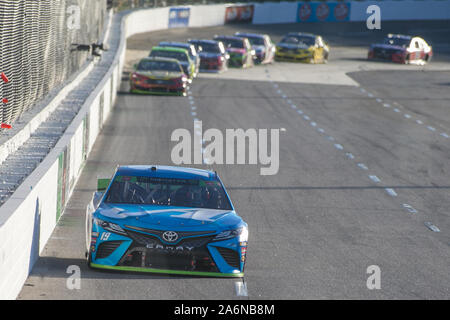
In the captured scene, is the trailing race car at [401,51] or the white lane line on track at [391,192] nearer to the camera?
the white lane line on track at [391,192]

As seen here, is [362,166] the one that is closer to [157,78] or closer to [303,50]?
[157,78]

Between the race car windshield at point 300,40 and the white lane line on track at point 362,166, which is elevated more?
the race car windshield at point 300,40

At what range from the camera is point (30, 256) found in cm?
1070

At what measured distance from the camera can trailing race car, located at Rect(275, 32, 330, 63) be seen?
48875 mm

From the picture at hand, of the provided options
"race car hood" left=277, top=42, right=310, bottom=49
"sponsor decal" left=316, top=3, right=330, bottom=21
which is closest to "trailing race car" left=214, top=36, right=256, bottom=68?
"race car hood" left=277, top=42, right=310, bottom=49

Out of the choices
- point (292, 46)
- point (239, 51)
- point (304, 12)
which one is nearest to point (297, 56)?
point (292, 46)

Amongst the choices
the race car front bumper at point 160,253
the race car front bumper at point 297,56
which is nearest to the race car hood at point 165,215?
the race car front bumper at point 160,253

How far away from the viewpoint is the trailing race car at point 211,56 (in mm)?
Result: 42000

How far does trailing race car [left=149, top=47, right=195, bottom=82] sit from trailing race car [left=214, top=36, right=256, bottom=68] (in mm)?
7169

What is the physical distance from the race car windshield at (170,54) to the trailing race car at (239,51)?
24.0 ft

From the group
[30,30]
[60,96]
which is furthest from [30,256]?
[60,96]

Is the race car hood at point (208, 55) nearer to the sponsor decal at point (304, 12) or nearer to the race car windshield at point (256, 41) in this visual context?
the race car windshield at point (256, 41)

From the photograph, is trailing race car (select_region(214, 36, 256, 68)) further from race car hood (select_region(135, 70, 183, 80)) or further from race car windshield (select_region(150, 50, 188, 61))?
race car hood (select_region(135, 70, 183, 80))
